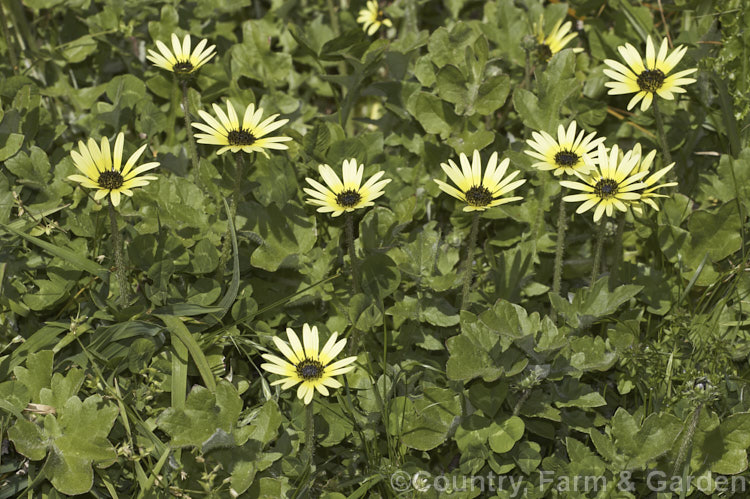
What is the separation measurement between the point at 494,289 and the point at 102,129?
251cm

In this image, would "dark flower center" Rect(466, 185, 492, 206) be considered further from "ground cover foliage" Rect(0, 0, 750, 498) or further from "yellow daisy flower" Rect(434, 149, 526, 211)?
"ground cover foliage" Rect(0, 0, 750, 498)

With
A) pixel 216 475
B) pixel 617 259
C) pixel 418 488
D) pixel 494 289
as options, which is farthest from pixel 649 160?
pixel 216 475

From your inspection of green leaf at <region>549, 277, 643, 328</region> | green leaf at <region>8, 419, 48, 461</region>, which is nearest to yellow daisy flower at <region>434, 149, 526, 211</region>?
green leaf at <region>549, 277, 643, 328</region>

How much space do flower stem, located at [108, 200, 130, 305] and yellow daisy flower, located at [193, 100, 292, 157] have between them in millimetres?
553

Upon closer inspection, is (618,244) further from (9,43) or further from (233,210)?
(9,43)

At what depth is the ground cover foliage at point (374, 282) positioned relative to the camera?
11.1 ft

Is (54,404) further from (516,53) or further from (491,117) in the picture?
(516,53)

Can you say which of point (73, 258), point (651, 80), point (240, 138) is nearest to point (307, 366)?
point (240, 138)

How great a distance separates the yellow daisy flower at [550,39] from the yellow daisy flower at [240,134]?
6.34 feet

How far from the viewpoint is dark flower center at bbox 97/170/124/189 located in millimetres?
3396

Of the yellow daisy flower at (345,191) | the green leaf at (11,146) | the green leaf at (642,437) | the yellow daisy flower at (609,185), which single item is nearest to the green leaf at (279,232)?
the yellow daisy flower at (345,191)

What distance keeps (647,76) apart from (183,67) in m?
2.42

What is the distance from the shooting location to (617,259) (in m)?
3.88

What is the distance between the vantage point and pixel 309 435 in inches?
133
